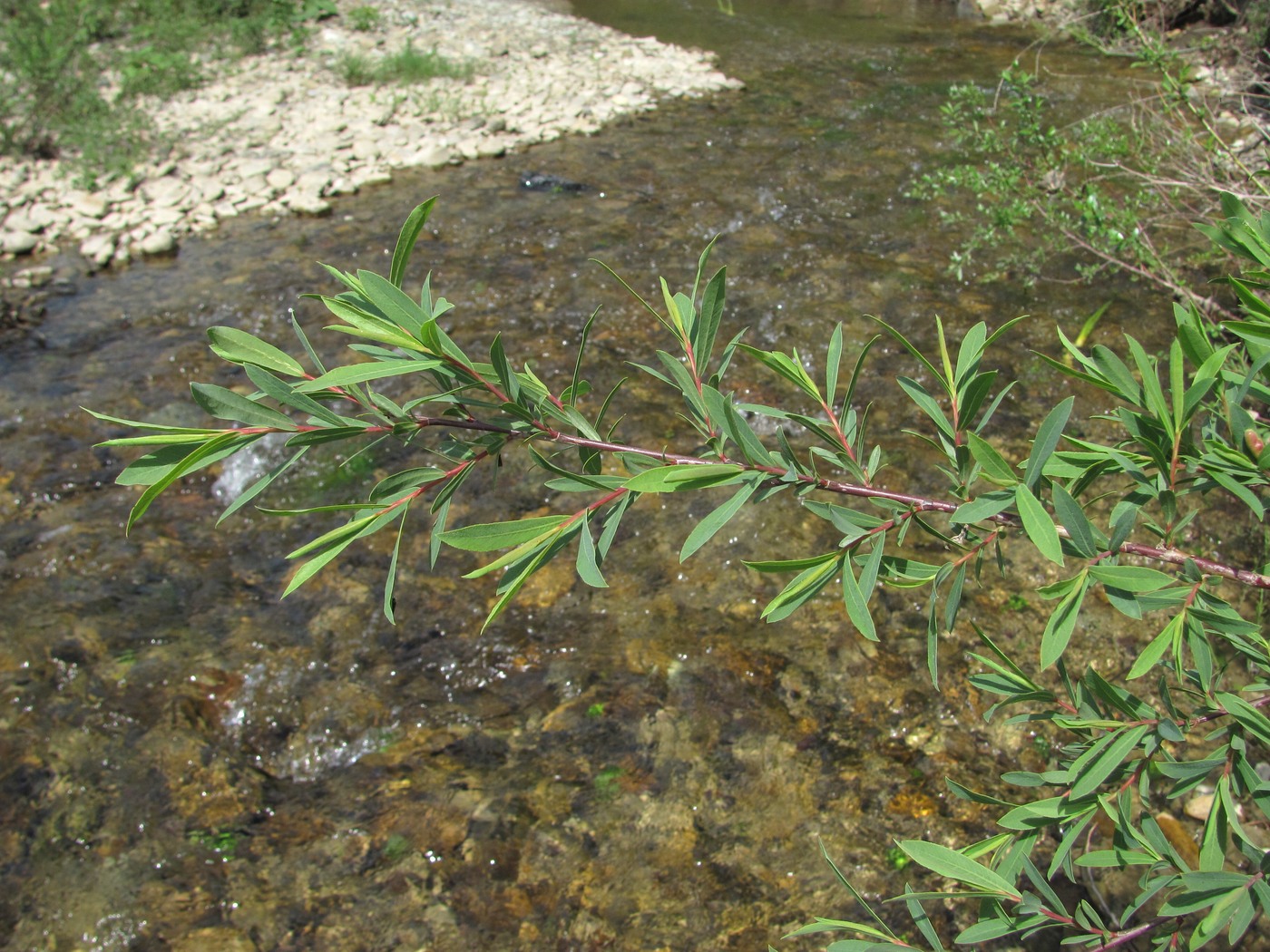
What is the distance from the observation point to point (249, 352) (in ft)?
4.16

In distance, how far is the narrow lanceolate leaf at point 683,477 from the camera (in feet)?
3.64

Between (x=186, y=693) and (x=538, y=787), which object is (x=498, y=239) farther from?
(x=538, y=787)

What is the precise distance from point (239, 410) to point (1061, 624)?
1.11m

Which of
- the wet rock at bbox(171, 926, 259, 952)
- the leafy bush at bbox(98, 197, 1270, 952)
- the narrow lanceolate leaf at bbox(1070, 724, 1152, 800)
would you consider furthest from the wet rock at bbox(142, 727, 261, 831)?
the narrow lanceolate leaf at bbox(1070, 724, 1152, 800)

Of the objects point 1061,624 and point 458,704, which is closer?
point 1061,624

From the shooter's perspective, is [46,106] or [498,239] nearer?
[498,239]

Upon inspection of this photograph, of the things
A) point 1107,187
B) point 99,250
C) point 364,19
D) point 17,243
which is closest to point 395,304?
point 1107,187

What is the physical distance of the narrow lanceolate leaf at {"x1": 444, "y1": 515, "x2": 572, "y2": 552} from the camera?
1.14 meters

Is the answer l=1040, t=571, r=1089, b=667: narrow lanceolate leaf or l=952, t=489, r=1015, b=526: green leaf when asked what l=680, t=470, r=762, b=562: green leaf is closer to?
l=952, t=489, r=1015, b=526: green leaf

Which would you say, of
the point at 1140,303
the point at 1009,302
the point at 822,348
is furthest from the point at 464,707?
the point at 1140,303

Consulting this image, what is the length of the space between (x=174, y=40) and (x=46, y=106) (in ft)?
8.40

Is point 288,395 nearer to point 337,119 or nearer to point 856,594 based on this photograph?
point 856,594

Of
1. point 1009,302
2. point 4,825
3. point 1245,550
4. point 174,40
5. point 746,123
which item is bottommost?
point 4,825

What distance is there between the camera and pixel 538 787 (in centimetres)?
344
